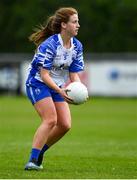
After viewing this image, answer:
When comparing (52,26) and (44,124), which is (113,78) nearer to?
(52,26)

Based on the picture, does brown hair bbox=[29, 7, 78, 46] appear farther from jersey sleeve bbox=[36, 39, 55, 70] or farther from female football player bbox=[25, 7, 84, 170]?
jersey sleeve bbox=[36, 39, 55, 70]

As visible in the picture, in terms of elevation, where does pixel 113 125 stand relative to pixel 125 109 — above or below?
above

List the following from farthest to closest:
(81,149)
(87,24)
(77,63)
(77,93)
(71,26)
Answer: (87,24), (81,149), (77,63), (71,26), (77,93)

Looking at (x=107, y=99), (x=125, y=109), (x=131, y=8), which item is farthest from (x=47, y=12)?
(x=125, y=109)

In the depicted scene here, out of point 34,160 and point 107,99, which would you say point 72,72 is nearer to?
point 34,160

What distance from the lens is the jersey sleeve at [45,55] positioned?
11164 mm

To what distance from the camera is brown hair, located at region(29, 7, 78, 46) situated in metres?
11.3

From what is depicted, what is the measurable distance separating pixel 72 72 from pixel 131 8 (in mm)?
51487

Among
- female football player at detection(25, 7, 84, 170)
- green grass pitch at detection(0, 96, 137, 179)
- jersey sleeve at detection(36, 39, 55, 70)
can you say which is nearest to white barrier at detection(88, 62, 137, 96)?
green grass pitch at detection(0, 96, 137, 179)

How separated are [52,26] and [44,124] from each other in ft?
4.41

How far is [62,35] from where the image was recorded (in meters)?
11.3

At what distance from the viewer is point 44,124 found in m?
11.2

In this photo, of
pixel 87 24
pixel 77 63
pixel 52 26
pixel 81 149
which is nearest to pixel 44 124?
pixel 77 63

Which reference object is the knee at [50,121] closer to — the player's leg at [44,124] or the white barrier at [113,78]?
the player's leg at [44,124]
